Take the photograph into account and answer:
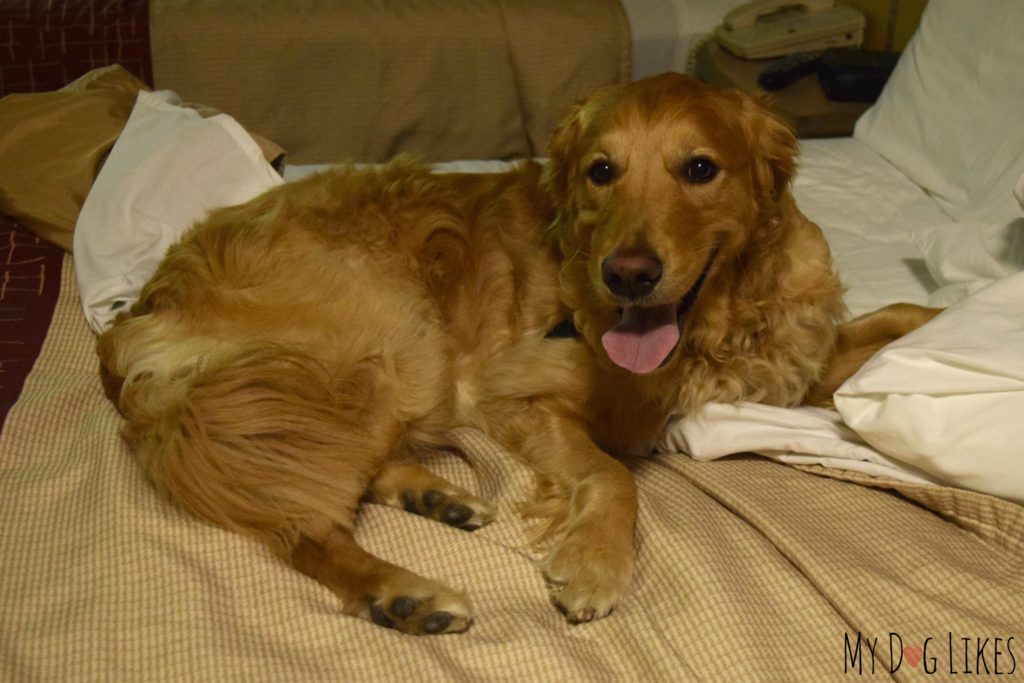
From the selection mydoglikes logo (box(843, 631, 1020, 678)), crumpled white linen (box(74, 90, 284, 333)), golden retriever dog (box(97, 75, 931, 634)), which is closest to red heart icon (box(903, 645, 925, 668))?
mydoglikes logo (box(843, 631, 1020, 678))

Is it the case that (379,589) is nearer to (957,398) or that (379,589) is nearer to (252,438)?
(252,438)

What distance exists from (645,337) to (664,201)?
0.94ft

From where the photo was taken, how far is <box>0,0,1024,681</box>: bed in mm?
1551

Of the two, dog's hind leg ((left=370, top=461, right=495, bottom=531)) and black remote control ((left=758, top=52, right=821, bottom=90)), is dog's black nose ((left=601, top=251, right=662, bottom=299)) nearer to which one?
dog's hind leg ((left=370, top=461, right=495, bottom=531))

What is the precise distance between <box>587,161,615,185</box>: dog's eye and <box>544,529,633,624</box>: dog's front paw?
0.76 meters

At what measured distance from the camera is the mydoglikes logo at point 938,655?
1.52 m

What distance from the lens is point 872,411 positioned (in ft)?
6.21

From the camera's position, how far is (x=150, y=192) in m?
2.55

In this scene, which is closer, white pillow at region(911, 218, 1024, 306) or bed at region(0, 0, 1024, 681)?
bed at region(0, 0, 1024, 681)

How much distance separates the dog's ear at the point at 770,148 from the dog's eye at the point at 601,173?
0.34m

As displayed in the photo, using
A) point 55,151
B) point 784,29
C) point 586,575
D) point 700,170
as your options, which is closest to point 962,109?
point 784,29

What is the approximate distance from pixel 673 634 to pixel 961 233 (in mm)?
1524

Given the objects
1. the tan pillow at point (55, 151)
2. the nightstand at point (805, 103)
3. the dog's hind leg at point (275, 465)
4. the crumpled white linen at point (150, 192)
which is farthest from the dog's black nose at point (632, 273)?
the nightstand at point (805, 103)

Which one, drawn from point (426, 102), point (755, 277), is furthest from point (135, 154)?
point (755, 277)
